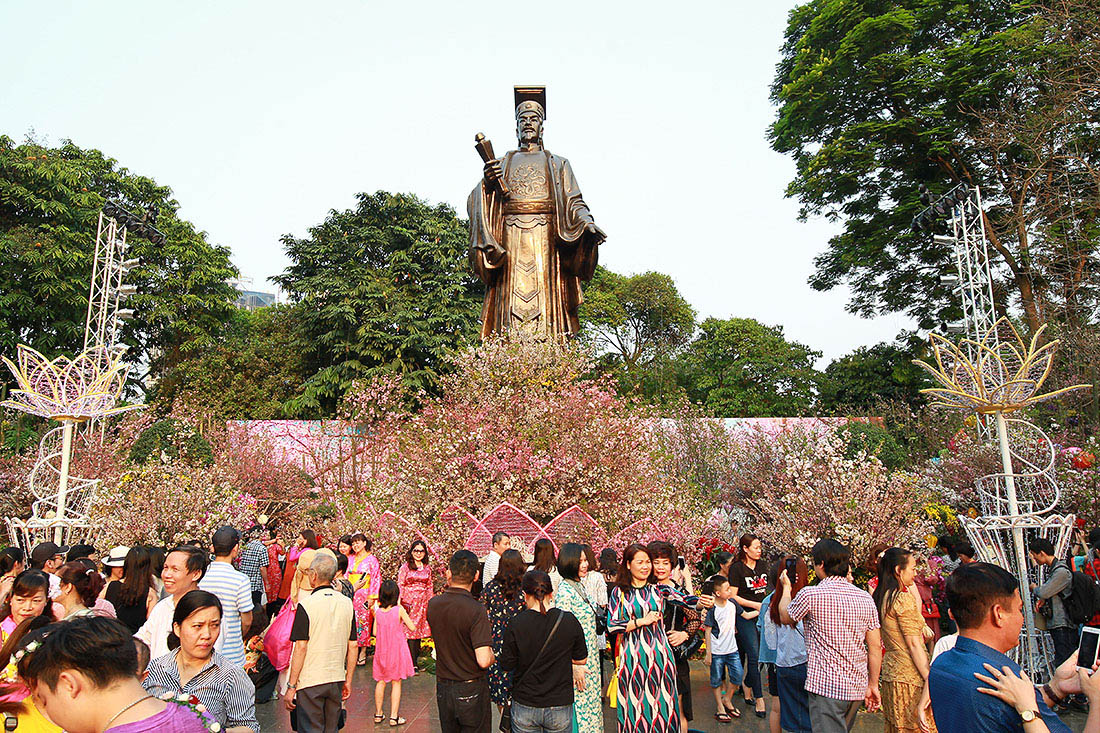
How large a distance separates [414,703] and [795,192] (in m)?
21.2

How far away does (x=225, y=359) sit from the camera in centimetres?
2608

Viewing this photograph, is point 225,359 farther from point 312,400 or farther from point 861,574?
point 861,574

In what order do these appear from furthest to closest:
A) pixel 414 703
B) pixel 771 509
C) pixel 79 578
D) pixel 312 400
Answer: pixel 312 400 → pixel 771 509 → pixel 414 703 → pixel 79 578

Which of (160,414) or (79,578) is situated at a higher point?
(160,414)

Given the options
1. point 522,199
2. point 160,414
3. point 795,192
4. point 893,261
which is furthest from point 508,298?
point 160,414

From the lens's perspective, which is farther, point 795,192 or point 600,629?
point 795,192

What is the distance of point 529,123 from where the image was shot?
13.7m

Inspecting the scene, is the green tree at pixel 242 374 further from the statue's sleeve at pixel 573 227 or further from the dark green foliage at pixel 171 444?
the statue's sleeve at pixel 573 227

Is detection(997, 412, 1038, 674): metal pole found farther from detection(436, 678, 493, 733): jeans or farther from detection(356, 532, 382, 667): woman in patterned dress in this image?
detection(356, 532, 382, 667): woman in patterned dress

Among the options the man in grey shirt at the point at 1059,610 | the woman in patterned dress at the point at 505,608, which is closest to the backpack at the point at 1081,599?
the man in grey shirt at the point at 1059,610

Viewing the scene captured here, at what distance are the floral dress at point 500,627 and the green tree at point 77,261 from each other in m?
22.9

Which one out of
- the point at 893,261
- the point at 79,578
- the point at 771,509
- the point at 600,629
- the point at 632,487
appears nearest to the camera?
the point at 79,578

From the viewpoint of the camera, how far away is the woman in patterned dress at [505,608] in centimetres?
445

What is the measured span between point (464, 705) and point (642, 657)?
1090mm
